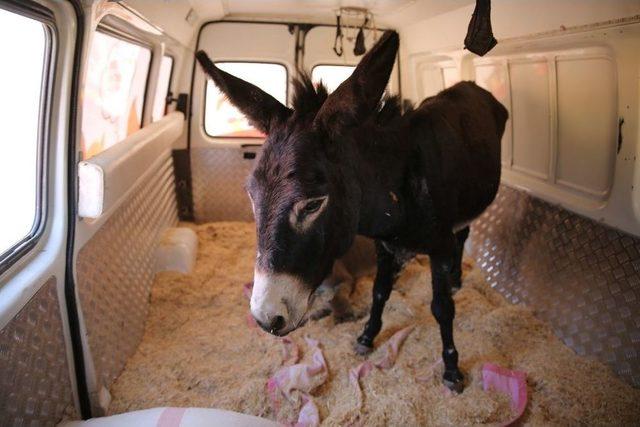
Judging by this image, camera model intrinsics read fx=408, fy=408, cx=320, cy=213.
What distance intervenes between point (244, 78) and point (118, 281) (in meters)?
3.18

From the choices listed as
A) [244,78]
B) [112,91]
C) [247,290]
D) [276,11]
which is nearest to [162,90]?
[244,78]

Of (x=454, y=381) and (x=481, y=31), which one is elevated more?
(x=481, y=31)

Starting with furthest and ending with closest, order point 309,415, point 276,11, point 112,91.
Result: 1. point 276,11
2. point 112,91
3. point 309,415

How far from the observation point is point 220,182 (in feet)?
17.0

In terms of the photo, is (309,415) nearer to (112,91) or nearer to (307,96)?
(307,96)

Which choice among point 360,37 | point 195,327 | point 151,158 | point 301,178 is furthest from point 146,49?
point 301,178

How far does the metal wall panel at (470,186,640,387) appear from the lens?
8.11 feet

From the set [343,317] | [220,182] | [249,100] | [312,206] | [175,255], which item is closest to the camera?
[312,206]

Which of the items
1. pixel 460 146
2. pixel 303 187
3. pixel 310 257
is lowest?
pixel 310 257

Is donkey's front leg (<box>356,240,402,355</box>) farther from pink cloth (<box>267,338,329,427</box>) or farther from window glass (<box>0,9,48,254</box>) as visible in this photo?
window glass (<box>0,9,48,254</box>)

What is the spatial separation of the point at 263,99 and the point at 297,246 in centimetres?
78

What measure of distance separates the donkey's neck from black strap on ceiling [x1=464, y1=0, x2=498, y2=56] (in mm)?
572

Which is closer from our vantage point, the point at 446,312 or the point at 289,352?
the point at 446,312

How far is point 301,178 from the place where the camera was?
170 centimetres
